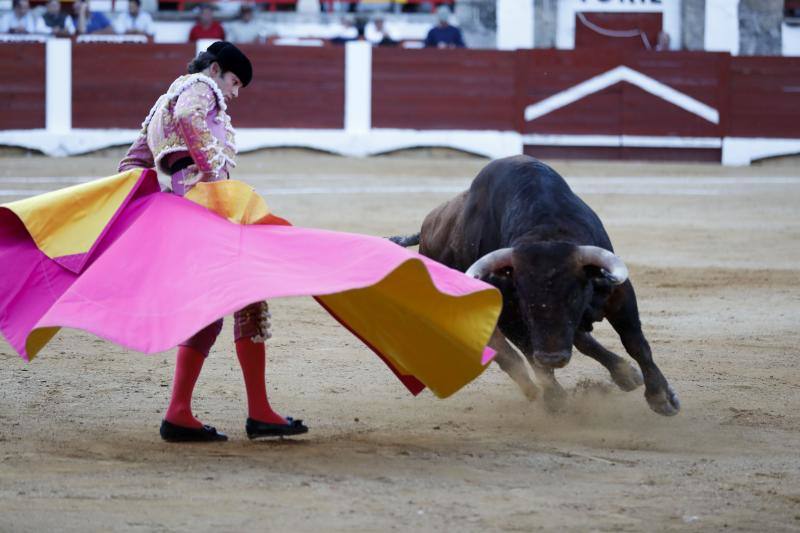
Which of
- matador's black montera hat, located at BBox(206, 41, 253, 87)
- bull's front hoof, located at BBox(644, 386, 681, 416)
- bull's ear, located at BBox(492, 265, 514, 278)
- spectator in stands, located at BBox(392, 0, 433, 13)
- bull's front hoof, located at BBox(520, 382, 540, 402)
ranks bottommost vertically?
bull's front hoof, located at BBox(520, 382, 540, 402)

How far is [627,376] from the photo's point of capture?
13.7 feet

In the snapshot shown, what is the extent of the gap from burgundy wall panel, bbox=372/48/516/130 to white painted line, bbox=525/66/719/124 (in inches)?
15.3

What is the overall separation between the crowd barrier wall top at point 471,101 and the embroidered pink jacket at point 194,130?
33.6 ft

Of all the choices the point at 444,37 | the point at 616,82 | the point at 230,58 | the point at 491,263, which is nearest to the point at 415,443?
the point at 491,263

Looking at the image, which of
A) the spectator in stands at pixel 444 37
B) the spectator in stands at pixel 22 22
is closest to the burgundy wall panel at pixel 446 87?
the spectator in stands at pixel 444 37

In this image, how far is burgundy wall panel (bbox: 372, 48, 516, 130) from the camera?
44.8 ft

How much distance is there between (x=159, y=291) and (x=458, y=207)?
5.39 ft

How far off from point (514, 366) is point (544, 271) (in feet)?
2.19

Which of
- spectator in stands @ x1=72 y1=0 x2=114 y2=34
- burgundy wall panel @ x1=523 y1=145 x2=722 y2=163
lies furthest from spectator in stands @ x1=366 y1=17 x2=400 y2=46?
spectator in stands @ x1=72 y1=0 x2=114 y2=34

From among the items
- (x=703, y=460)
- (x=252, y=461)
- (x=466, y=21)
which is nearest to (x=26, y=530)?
(x=252, y=461)

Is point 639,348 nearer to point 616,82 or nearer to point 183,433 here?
point 183,433

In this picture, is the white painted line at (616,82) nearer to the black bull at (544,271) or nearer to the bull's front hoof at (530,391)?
the black bull at (544,271)

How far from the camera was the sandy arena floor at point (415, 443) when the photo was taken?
2797mm

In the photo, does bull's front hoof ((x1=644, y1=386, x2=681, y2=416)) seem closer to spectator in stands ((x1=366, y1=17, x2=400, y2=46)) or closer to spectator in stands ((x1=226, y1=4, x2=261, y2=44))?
spectator in stands ((x1=366, y1=17, x2=400, y2=46))
